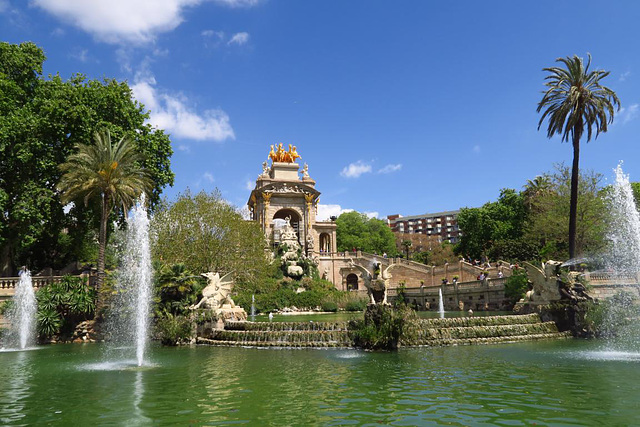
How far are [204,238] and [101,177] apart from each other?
1021 centimetres

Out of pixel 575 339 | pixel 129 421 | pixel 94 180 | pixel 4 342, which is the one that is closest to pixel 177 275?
pixel 94 180

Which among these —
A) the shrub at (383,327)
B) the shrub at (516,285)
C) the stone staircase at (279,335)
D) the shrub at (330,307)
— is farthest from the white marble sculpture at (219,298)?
the shrub at (330,307)

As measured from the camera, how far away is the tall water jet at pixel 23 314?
21484 mm

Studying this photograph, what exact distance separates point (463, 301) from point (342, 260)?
2894 centimetres

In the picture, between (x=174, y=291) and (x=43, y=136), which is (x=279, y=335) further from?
(x=43, y=136)

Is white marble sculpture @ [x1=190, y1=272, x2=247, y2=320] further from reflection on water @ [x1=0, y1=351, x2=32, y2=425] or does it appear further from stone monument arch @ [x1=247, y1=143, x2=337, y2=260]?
stone monument arch @ [x1=247, y1=143, x2=337, y2=260]

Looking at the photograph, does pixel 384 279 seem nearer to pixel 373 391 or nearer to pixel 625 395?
pixel 373 391

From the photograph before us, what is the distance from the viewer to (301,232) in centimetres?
7200

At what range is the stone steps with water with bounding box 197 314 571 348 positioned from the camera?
17.8m

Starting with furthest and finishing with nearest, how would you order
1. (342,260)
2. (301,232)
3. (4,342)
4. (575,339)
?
(301,232), (342,260), (4,342), (575,339)

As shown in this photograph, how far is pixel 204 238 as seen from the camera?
32812 mm

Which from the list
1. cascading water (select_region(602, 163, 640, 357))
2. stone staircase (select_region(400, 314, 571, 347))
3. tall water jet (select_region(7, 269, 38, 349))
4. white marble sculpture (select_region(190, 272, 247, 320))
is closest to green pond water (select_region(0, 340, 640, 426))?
stone staircase (select_region(400, 314, 571, 347))

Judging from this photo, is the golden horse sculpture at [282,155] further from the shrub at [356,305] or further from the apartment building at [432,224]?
the apartment building at [432,224]

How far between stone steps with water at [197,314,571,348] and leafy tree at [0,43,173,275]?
43.3ft
